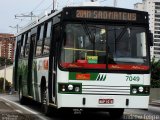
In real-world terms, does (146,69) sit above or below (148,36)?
below

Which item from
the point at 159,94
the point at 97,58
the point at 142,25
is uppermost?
A: the point at 142,25

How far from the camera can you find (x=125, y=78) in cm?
1448

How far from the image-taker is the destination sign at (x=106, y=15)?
14648 millimetres

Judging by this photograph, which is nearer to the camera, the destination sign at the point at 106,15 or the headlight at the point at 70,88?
the headlight at the point at 70,88

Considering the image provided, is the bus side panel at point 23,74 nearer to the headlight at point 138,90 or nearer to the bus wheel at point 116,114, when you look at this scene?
the bus wheel at point 116,114

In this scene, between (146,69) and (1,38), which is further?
(1,38)

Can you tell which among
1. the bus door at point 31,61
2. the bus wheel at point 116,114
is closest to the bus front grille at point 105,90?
the bus wheel at point 116,114

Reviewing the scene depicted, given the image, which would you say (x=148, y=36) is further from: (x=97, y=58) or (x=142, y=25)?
(x=97, y=58)

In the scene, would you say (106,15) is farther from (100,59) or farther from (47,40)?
(47,40)

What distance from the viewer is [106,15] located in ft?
48.4

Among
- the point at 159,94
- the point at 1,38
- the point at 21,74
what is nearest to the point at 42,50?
the point at 21,74

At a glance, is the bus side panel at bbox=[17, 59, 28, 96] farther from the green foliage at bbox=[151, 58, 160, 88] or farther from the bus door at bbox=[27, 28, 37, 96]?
the green foliage at bbox=[151, 58, 160, 88]

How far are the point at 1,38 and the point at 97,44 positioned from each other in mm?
78172

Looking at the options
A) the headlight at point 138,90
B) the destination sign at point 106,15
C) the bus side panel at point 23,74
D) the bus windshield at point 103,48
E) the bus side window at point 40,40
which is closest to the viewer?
the bus windshield at point 103,48
